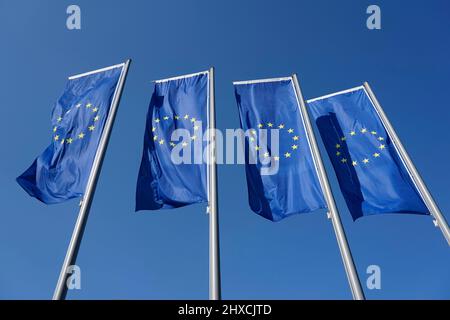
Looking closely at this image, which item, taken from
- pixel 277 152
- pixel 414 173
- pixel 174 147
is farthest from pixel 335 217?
pixel 174 147

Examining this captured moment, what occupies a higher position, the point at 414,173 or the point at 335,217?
the point at 414,173

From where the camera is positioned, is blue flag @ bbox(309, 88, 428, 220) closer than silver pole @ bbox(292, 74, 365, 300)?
No

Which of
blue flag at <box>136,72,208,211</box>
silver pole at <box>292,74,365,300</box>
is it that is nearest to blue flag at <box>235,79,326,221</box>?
silver pole at <box>292,74,365,300</box>

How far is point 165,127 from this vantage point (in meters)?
12.5

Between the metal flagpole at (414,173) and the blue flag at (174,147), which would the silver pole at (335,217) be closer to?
the metal flagpole at (414,173)

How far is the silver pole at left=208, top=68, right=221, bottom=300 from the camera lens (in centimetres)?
855

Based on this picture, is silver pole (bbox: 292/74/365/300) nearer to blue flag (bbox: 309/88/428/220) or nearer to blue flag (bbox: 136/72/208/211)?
blue flag (bbox: 309/88/428/220)

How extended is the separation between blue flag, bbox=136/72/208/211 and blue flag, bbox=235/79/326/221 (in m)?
1.46

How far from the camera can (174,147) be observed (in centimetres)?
1191

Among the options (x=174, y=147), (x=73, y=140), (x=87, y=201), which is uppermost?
(x=73, y=140)

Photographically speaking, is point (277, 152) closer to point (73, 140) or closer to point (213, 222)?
point (213, 222)

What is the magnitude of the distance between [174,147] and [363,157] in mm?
6189
